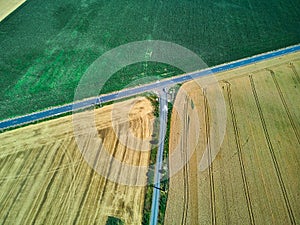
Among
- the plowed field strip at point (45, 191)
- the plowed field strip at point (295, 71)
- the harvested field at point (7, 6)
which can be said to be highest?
the harvested field at point (7, 6)

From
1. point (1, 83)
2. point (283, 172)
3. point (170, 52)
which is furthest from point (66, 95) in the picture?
point (283, 172)

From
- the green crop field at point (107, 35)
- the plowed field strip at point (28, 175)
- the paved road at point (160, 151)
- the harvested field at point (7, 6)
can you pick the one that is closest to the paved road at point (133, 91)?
the green crop field at point (107, 35)

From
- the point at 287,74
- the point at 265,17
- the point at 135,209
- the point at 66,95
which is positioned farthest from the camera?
the point at 265,17

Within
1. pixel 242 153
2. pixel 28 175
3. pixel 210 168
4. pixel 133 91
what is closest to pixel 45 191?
pixel 28 175

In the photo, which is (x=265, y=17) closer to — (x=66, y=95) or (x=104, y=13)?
(x=104, y=13)

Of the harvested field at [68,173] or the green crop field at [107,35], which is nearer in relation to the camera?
the harvested field at [68,173]

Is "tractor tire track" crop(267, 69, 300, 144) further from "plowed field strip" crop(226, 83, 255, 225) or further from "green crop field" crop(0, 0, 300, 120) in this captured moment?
"plowed field strip" crop(226, 83, 255, 225)

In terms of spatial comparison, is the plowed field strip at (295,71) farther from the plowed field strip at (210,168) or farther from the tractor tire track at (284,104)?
the plowed field strip at (210,168)
